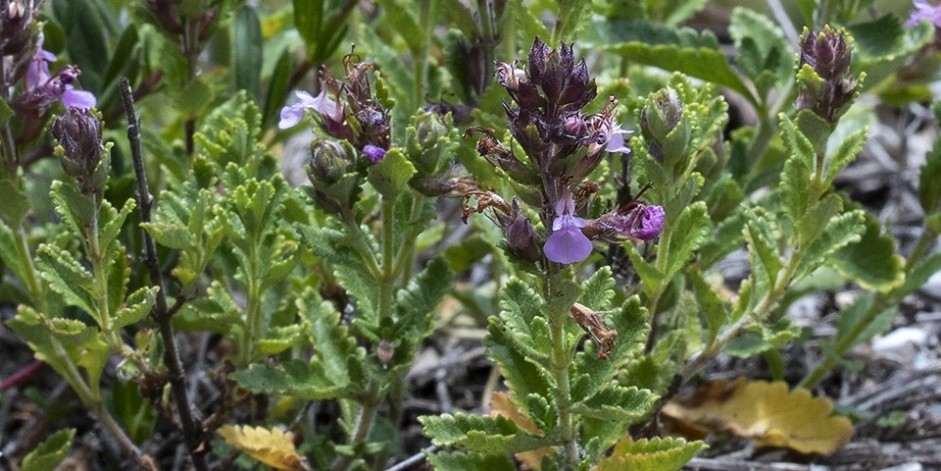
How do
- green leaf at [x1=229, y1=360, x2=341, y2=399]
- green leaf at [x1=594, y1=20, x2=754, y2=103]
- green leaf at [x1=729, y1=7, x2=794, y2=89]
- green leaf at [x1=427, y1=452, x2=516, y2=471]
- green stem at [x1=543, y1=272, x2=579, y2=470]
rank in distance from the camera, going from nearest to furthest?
green stem at [x1=543, y1=272, x2=579, y2=470] → green leaf at [x1=427, y1=452, x2=516, y2=471] → green leaf at [x1=229, y1=360, x2=341, y2=399] → green leaf at [x1=594, y1=20, x2=754, y2=103] → green leaf at [x1=729, y1=7, x2=794, y2=89]

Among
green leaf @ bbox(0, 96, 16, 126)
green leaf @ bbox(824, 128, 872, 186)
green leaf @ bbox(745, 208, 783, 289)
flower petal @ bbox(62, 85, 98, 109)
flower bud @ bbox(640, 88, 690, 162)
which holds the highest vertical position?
green leaf @ bbox(824, 128, 872, 186)

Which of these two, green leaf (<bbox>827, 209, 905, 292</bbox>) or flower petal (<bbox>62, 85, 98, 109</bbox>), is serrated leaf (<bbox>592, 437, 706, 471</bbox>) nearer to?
green leaf (<bbox>827, 209, 905, 292</bbox>)

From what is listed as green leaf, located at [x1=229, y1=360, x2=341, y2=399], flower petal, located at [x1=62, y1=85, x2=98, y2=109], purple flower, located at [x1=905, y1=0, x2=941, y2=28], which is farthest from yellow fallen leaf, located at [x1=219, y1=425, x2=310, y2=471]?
purple flower, located at [x1=905, y1=0, x2=941, y2=28]

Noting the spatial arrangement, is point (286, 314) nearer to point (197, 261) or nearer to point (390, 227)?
point (197, 261)

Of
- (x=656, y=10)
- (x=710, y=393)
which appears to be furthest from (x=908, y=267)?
(x=656, y=10)

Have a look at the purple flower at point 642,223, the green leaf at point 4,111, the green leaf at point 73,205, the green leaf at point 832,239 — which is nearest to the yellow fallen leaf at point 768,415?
the green leaf at point 832,239

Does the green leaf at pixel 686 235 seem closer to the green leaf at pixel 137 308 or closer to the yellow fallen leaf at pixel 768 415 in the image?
the yellow fallen leaf at pixel 768 415
